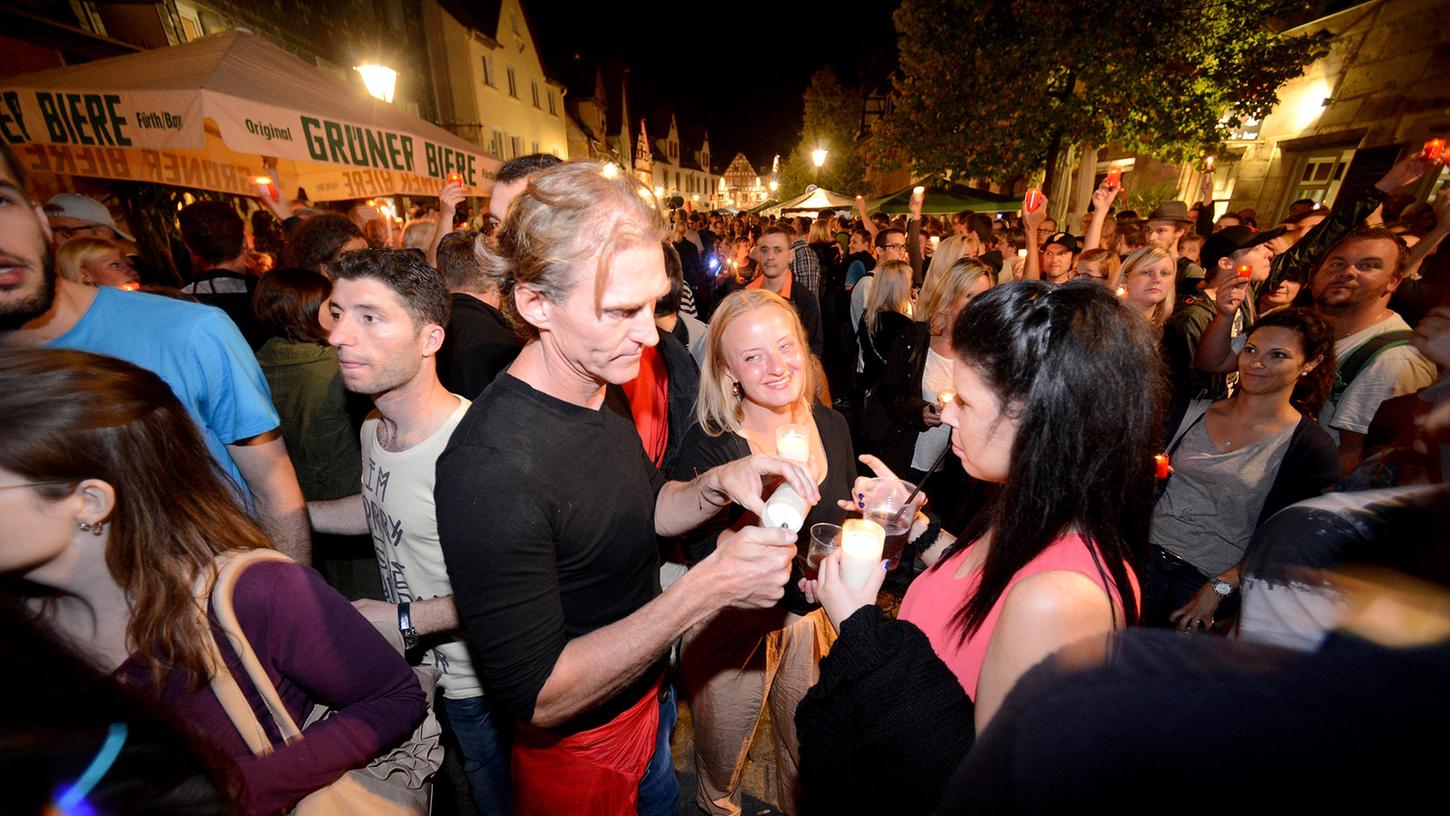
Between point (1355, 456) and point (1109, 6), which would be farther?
point (1109, 6)

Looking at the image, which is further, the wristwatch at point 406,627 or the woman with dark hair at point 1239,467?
the woman with dark hair at point 1239,467

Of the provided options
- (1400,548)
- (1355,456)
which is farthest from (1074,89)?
(1400,548)

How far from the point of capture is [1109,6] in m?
12.1

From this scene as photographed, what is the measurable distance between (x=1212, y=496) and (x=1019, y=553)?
2.60m

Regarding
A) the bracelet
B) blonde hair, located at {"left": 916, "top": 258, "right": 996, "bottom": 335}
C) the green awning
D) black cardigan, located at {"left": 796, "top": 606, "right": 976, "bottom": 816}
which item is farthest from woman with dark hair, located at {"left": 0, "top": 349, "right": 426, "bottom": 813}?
the green awning

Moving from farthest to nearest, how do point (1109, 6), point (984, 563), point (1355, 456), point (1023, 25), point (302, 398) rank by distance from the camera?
point (1023, 25) < point (1109, 6) < point (1355, 456) < point (302, 398) < point (984, 563)

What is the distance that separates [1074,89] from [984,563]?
1693cm

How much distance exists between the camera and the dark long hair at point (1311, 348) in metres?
2.91

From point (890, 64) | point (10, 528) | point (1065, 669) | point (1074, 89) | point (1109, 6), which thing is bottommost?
point (10, 528)

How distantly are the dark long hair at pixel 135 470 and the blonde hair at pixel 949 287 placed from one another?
454 centimetres

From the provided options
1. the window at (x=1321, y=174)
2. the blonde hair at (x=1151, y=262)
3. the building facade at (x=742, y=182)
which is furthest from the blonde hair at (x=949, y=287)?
the building facade at (x=742, y=182)

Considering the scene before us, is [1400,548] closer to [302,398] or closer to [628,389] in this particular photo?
[628,389]

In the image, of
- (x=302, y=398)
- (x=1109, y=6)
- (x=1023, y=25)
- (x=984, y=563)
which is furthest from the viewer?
(x=1023, y=25)

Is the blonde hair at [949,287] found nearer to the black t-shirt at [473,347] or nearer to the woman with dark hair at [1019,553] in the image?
the woman with dark hair at [1019,553]
